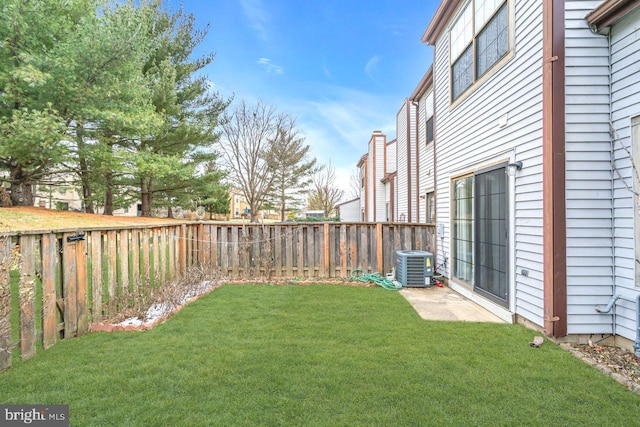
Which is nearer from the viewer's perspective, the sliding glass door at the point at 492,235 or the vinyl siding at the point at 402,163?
the sliding glass door at the point at 492,235

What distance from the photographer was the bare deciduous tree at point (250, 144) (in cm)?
1741

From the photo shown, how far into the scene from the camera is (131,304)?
3.97m

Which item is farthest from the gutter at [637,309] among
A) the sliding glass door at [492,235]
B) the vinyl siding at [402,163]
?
the vinyl siding at [402,163]

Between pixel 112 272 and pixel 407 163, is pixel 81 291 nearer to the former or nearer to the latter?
pixel 112 272

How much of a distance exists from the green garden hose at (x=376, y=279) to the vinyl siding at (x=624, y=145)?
3.09 metres

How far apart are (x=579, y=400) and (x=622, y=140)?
2469 millimetres

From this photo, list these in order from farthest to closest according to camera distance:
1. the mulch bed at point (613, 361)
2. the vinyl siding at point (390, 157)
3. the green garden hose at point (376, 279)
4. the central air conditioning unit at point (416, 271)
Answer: the vinyl siding at point (390, 157) → the central air conditioning unit at point (416, 271) → the green garden hose at point (376, 279) → the mulch bed at point (613, 361)

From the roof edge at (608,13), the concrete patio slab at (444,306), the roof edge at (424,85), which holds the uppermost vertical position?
the roof edge at (424,85)

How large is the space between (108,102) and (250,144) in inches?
365

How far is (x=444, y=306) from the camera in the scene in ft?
14.9

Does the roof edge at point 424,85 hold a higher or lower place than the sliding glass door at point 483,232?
higher

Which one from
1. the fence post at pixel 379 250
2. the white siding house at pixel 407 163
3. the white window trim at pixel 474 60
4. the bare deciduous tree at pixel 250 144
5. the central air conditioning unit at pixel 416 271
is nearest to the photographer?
the white window trim at pixel 474 60

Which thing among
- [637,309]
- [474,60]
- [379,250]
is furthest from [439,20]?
[637,309]

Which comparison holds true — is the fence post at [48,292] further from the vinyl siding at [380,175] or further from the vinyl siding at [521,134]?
the vinyl siding at [380,175]
